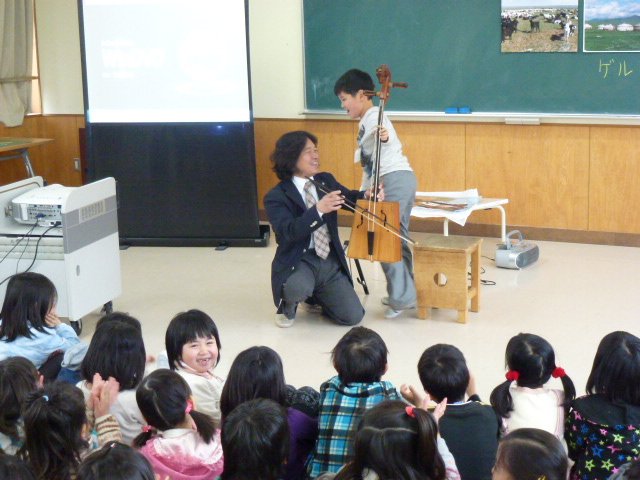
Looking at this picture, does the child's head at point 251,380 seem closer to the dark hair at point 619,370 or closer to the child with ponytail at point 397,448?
the child with ponytail at point 397,448

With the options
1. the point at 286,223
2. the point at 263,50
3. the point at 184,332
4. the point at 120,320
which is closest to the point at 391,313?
the point at 286,223

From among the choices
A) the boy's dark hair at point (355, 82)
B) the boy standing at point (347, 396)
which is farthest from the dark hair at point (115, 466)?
the boy's dark hair at point (355, 82)

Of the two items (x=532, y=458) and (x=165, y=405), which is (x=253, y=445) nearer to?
(x=165, y=405)

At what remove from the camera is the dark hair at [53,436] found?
2.31 meters

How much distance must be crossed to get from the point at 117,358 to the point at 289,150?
2.12 m

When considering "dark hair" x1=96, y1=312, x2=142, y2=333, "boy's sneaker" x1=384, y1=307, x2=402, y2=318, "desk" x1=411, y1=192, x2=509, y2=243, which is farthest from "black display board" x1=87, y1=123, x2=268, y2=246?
"dark hair" x1=96, y1=312, x2=142, y2=333

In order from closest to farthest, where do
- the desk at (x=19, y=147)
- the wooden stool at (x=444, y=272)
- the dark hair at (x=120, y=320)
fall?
1. the dark hair at (x=120, y=320)
2. the wooden stool at (x=444, y=272)
3. the desk at (x=19, y=147)

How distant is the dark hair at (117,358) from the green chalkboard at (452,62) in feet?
13.5

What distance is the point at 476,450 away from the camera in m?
2.60

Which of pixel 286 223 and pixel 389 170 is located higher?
pixel 389 170

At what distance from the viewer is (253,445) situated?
2170 mm

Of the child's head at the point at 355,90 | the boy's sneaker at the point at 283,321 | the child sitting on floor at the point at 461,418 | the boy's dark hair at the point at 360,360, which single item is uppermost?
the child's head at the point at 355,90

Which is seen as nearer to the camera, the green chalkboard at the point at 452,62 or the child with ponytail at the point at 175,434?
the child with ponytail at the point at 175,434

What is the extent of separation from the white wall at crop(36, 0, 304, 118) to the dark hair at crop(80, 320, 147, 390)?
4.36 m
